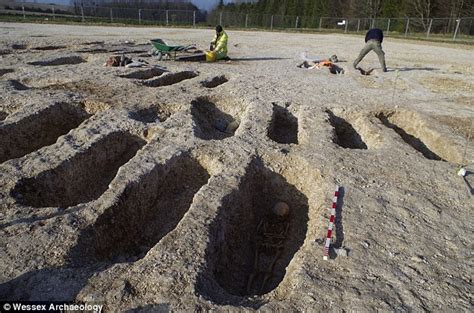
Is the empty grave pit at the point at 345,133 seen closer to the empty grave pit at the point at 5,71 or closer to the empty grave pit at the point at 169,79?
the empty grave pit at the point at 169,79

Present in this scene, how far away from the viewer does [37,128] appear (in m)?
8.35

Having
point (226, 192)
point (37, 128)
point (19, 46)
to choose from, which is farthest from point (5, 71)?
point (226, 192)

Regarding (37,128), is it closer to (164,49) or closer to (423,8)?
(164,49)

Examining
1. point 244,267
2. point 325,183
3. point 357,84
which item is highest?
point 357,84

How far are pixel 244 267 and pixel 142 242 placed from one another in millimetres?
1671

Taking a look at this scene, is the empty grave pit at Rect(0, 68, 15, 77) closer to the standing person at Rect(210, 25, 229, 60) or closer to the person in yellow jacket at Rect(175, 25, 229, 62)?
the person in yellow jacket at Rect(175, 25, 229, 62)

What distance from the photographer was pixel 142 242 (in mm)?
5812

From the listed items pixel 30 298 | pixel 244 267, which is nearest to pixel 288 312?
pixel 244 267

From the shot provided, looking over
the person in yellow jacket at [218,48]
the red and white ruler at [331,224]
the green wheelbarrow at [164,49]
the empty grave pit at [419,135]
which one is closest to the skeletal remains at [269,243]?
the red and white ruler at [331,224]

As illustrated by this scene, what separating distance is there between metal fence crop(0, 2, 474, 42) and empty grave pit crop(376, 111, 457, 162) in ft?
99.9

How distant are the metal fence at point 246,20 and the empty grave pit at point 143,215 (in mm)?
35345

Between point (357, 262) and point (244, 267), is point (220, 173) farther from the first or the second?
point (357, 262)

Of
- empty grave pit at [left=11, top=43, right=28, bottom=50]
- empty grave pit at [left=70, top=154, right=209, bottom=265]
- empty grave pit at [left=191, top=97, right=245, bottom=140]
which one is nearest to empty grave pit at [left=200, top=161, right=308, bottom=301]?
empty grave pit at [left=70, top=154, right=209, bottom=265]

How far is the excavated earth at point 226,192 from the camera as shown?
401cm
